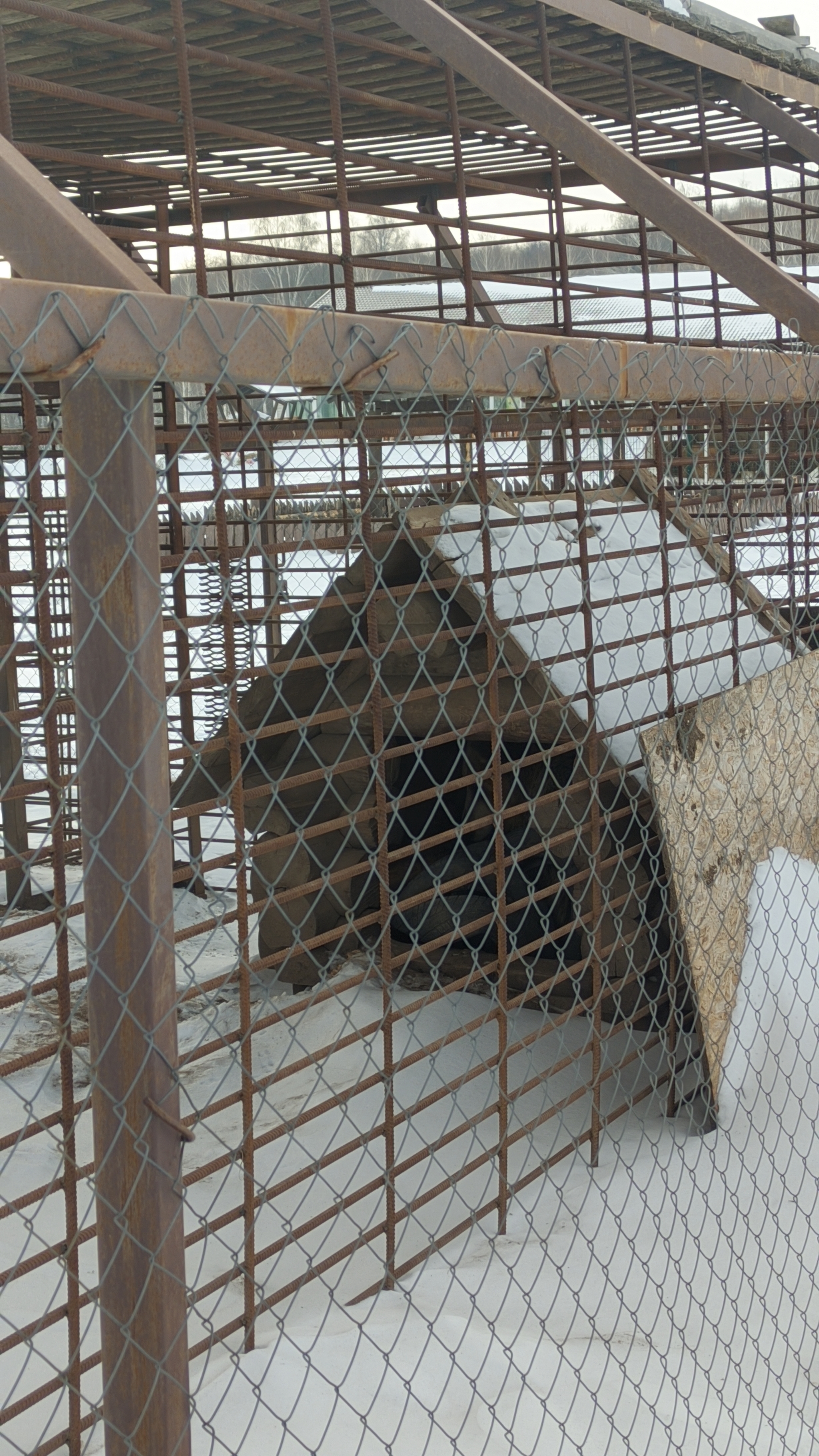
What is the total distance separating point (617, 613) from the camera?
17.7ft

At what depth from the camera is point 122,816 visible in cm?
205

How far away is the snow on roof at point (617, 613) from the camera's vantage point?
4.44 metres

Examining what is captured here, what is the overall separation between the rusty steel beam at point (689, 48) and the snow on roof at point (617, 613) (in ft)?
5.97

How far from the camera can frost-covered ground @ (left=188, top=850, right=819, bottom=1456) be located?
3154 mm

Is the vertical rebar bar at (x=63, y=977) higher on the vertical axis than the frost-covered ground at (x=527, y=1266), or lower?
higher

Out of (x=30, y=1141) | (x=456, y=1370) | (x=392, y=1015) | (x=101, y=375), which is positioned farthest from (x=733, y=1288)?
(x=101, y=375)

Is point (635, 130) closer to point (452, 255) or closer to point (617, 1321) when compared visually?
point (452, 255)

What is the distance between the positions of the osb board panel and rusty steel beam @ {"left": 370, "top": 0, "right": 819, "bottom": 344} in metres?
1.27

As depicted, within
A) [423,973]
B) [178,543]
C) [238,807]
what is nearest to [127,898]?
[238,807]

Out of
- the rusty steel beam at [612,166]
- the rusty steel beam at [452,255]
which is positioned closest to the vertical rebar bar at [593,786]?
the rusty steel beam at [612,166]

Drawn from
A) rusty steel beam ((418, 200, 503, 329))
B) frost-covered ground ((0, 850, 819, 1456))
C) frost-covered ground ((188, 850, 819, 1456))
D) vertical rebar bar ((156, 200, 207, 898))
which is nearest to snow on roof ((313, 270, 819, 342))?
rusty steel beam ((418, 200, 503, 329))

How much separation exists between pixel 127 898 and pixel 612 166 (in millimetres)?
3268

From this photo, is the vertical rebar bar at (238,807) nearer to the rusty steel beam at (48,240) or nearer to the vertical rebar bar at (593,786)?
the rusty steel beam at (48,240)

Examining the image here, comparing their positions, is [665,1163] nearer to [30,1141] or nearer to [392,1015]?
[392,1015]
